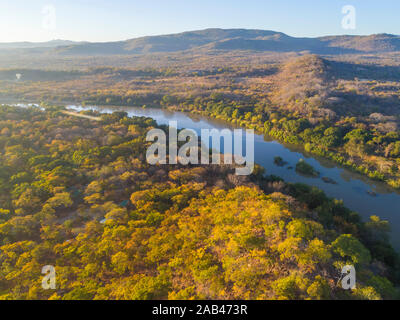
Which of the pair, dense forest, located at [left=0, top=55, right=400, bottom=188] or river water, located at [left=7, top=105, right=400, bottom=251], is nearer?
river water, located at [left=7, top=105, right=400, bottom=251]

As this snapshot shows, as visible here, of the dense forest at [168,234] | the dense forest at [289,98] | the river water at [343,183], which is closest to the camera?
the dense forest at [168,234]

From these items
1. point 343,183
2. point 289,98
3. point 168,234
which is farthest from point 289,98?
point 168,234

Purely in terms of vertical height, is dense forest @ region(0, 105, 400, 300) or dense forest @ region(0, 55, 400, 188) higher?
dense forest @ region(0, 55, 400, 188)

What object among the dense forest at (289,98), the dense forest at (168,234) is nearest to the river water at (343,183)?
the dense forest at (289,98)

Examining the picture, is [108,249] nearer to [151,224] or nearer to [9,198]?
[151,224]

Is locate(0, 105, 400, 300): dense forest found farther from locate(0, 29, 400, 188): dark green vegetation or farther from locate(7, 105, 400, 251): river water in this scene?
locate(0, 29, 400, 188): dark green vegetation

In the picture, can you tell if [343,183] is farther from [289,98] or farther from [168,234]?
[289,98]

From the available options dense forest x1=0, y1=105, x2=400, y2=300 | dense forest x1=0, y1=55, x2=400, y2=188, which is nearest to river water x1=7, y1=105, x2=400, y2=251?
dense forest x1=0, y1=55, x2=400, y2=188

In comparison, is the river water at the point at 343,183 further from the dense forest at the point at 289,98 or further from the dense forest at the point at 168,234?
the dense forest at the point at 168,234
